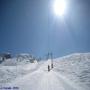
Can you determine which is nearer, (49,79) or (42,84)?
(42,84)

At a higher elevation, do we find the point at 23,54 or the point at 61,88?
the point at 23,54

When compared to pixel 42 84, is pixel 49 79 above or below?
above

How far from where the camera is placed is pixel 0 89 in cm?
1758

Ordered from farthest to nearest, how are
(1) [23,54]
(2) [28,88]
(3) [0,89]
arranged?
(1) [23,54], (2) [28,88], (3) [0,89]

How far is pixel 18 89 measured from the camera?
59.3 feet

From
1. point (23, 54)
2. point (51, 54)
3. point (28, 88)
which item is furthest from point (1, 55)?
point (28, 88)

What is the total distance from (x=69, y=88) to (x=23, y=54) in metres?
136

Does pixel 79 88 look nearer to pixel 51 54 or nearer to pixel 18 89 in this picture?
pixel 18 89

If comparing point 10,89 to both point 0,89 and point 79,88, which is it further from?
point 79,88

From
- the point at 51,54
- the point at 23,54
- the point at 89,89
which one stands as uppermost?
the point at 23,54

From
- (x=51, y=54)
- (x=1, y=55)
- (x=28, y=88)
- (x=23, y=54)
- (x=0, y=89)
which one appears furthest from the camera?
(x=23, y=54)

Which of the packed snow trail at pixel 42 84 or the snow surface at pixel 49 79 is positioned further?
the snow surface at pixel 49 79

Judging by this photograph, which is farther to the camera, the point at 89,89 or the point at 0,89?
the point at 89,89

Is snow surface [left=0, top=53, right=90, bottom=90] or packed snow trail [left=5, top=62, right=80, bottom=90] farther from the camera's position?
snow surface [left=0, top=53, right=90, bottom=90]
